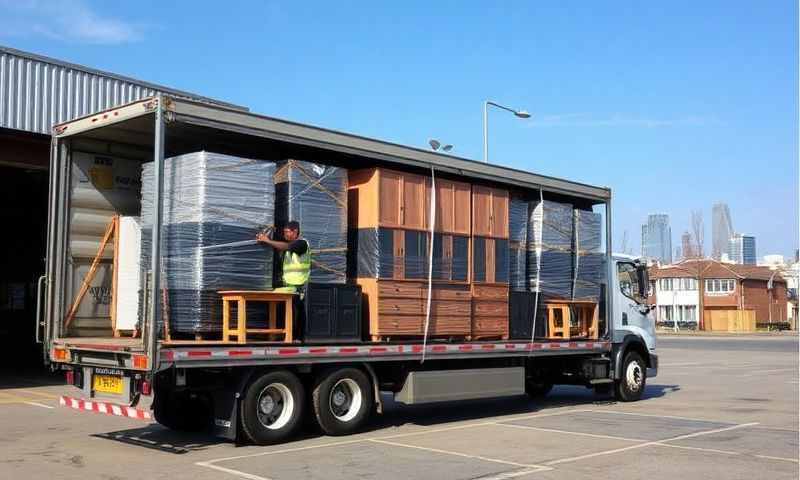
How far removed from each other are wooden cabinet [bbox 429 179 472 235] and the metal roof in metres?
6.13

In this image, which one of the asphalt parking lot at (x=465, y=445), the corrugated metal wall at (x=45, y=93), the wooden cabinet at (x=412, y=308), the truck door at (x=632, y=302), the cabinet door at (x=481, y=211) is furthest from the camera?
the corrugated metal wall at (x=45, y=93)

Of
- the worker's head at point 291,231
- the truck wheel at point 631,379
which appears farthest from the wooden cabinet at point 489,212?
the truck wheel at point 631,379

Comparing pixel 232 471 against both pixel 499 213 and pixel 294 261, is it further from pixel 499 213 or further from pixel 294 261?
pixel 499 213

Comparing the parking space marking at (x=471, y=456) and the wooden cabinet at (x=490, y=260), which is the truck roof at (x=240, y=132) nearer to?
the wooden cabinet at (x=490, y=260)

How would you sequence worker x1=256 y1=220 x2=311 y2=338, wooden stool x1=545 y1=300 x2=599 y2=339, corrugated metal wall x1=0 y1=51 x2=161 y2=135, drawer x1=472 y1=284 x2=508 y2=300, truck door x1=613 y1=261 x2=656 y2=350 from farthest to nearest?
1. corrugated metal wall x1=0 y1=51 x2=161 y2=135
2. truck door x1=613 y1=261 x2=656 y2=350
3. wooden stool x1=545 y1=300 x2=599 y2=339
4. drawer x1=472 y1=284 x2=508 y2=300
5. worker x1=256 y1=220 x2=311 y2=338

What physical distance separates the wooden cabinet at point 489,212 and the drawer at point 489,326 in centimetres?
121

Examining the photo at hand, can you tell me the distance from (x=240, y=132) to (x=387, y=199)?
227cm

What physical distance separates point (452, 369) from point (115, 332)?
15.0 feet

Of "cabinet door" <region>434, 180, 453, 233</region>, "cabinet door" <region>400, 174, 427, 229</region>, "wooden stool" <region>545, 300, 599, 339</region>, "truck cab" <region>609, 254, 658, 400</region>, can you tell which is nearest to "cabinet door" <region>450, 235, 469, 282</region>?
"cabinet door" <region>434, 180, 453, 233</region>

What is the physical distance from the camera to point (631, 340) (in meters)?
14.9

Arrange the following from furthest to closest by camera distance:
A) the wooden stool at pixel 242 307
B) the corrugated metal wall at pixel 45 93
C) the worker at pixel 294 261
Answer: the corrugated metal wall at pixel 45 93 < the worker at pixel 294 261 < the wooden stool at pixel 242 307

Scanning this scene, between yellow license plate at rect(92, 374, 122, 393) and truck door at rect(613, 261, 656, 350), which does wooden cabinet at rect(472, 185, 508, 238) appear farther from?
yellow license plate at rect(92, 374, 122, 393)

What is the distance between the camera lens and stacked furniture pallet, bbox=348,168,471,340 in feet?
34.3

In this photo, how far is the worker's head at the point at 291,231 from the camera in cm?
960
